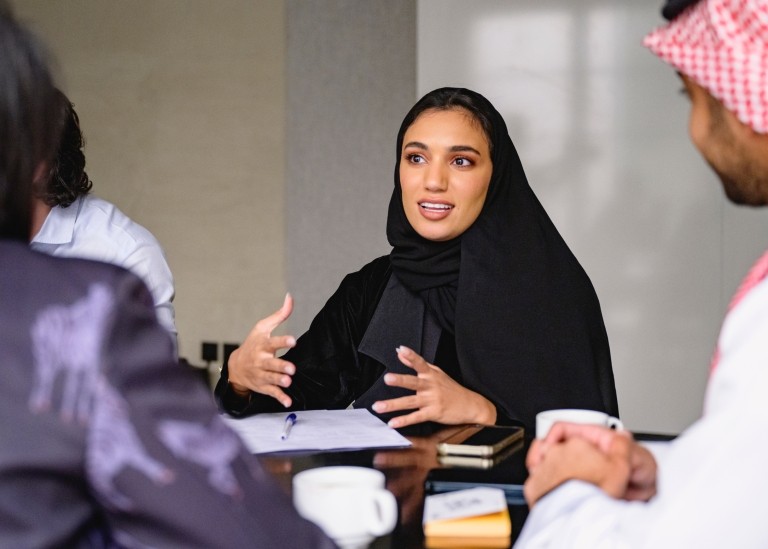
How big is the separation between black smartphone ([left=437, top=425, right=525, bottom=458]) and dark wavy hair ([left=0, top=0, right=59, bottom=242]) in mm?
841

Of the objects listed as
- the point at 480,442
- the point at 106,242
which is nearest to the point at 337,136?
the point at 106,242

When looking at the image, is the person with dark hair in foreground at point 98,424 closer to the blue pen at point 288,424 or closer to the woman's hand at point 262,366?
the blue pen at point 288,424

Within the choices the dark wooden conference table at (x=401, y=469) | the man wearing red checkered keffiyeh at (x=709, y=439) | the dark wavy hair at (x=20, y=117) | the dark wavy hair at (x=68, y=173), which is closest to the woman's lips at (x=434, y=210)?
the dark wooden conference table at (x=401, y=469)

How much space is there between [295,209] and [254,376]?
175 cm

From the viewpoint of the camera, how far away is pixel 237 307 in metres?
3.54

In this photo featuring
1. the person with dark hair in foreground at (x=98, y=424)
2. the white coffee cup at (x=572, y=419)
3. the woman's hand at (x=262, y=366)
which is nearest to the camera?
the person with dark hair in foreground at (x=98, y=424)

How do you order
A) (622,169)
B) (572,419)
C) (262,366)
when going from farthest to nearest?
1. (622,169)
2. (262,366)
3. (572,419)

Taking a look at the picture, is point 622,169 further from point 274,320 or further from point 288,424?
point 288,424

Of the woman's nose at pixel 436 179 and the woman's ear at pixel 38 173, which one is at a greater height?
the woman's ear at pixel 38 173

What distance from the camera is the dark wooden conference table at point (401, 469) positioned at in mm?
1003

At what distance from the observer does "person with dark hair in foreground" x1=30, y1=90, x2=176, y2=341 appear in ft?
6.95

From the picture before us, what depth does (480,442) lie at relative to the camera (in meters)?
1.36

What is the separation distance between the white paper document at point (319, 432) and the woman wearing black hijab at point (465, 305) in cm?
17

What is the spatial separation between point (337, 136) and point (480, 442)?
7.70ft
